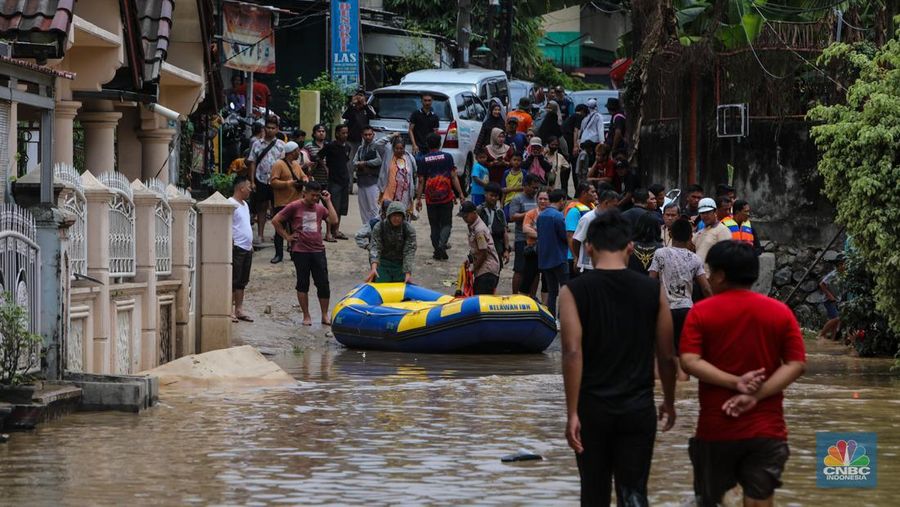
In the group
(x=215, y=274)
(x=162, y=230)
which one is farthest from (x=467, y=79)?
(x=162, y=230)

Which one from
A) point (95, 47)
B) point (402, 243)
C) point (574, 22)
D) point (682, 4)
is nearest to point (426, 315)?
point (402, 243)

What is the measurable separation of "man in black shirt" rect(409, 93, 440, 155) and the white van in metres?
4.53

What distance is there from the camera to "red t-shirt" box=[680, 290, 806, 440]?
7449mm

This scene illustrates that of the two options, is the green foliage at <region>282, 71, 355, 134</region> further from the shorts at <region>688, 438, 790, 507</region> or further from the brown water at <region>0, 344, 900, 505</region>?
the shorts at <region>688, 438, 790, 507</region>

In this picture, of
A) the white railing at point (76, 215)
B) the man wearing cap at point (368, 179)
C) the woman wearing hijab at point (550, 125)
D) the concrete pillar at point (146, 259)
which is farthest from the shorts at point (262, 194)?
the white railing at point (76, 215)

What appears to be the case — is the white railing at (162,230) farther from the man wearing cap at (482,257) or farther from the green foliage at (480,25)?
the green foliage at (480,25)

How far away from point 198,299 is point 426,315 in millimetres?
2865

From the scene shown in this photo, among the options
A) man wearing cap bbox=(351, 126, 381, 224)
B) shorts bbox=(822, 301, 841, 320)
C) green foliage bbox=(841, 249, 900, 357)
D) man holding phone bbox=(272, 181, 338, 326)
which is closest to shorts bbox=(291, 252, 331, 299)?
man holding phone bbox=(272, 181, 338, 326)

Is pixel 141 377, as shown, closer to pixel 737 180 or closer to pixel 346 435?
pixel 346 435

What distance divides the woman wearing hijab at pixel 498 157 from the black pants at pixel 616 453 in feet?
61.1

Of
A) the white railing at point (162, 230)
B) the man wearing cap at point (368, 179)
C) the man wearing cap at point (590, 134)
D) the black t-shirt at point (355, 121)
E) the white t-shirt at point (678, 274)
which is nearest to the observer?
the white t-shirt at point (678, 274)

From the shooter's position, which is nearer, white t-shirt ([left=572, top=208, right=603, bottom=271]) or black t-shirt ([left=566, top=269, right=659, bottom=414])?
black t-shirt ([left=566, top=269, right=659, bottom=414])

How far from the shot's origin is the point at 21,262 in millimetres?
12422

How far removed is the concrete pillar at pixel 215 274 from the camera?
18.2 metres
